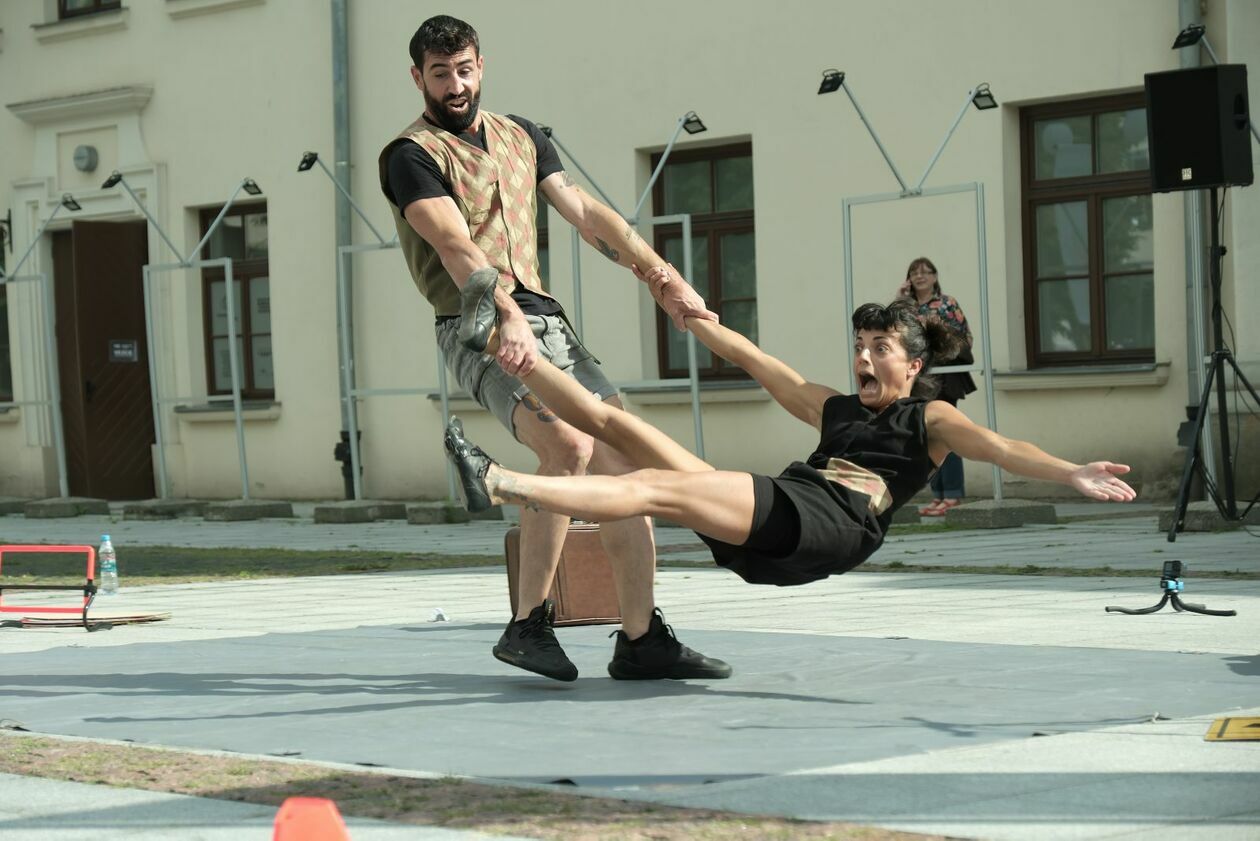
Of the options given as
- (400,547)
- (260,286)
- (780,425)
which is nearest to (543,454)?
(400,547)

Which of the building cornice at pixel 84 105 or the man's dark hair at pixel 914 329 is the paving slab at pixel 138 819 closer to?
the man's dark hair at pixel 914 329

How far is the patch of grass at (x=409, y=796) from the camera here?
11.7 ft

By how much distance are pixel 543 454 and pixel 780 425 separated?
33.7 feet

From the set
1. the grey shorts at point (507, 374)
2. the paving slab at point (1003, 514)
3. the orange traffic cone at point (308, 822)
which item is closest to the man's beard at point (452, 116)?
the grey shorts at point (507, 374)

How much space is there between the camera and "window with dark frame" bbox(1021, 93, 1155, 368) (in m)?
14.3

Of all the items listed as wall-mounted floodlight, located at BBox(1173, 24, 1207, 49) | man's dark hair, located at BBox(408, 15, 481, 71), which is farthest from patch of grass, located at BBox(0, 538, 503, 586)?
man's dark hair, located at BBox(408, 15, 481, 71)

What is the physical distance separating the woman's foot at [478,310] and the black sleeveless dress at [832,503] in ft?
2.60

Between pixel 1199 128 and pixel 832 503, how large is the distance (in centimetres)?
652

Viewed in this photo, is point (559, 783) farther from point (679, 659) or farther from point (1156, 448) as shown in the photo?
point (1156, 448)

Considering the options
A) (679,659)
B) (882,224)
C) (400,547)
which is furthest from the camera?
(882,224)

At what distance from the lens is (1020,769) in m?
4.05

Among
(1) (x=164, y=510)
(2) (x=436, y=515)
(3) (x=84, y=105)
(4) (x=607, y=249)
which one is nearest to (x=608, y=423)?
(4) (x=607, y=249)

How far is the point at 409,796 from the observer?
13.1 feet

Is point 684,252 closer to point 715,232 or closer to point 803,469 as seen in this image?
point 715,232
